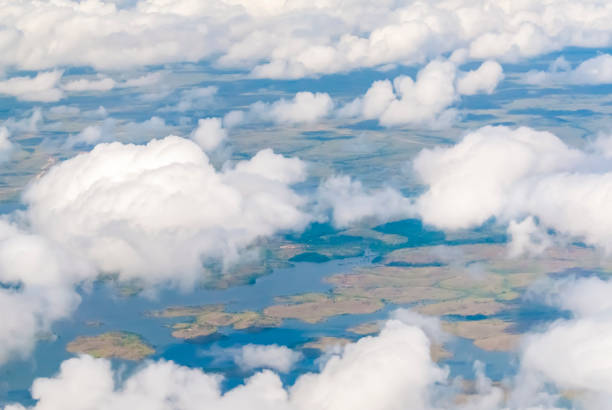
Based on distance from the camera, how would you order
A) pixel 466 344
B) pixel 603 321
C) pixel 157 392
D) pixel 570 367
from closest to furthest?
1. pixel 157 392
2. pixel 570 367
3. pixel 603 321
4. pixel 466 344

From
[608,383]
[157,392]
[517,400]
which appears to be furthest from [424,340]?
[157,392]

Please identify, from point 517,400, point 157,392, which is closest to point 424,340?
point 517,400

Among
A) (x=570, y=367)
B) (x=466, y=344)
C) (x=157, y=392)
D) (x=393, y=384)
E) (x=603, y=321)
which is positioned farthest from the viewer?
(x=466, y=344)

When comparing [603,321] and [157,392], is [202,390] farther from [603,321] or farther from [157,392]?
[603,321]

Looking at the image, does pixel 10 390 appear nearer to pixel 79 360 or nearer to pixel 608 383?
pixel 79 360

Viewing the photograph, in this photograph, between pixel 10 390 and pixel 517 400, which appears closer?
pixel 517 400

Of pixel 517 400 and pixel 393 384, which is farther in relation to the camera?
pixel 517 400

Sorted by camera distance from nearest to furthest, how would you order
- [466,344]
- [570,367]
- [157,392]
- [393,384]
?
[393,384]
[157,392]
[570,367]
[466,344]

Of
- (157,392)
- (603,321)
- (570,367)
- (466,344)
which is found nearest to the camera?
(157,392)

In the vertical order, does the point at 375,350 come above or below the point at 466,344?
above
